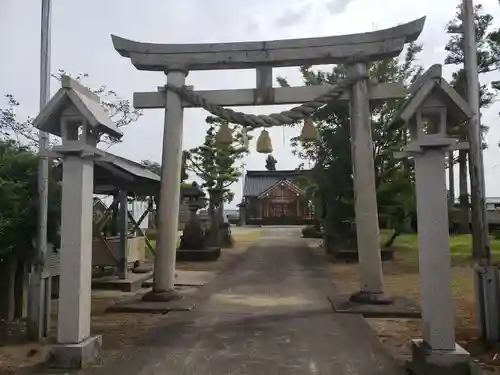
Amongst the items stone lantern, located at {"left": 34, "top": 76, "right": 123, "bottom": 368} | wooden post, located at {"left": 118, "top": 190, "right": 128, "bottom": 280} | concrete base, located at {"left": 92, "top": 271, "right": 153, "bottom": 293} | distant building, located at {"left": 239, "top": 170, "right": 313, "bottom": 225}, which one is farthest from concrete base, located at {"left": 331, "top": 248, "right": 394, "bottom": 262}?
distant building, located at {"left": 239, "top": 170, "right": 313, "bottom": 225}

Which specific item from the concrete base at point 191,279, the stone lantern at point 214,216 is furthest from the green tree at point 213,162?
the concrete base at point 191,279

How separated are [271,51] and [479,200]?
4713 millimetres

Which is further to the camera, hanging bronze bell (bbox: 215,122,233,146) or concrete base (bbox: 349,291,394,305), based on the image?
hanging bronze bell (bbox: 215,122,233,146)

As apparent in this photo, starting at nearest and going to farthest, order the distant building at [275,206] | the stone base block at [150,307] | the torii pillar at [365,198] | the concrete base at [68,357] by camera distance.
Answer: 1. the concrete base at [68,357]
2. the stone base block at [150,307]
3. the torii pillar at [365,198]
4. the distant building at [275,206]

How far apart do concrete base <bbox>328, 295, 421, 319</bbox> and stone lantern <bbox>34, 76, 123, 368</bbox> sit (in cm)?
434

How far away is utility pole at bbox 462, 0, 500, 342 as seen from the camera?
613cm

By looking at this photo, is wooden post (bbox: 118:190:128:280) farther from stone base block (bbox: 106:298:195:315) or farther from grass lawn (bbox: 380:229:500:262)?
grass lawn (bbox: 380:229:500:262)

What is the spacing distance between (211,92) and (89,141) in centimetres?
427

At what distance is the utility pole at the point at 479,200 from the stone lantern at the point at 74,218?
4796 millimetres

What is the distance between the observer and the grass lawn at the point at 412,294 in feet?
19.6

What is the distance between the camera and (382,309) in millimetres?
8266

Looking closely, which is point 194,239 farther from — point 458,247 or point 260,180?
point 260,180

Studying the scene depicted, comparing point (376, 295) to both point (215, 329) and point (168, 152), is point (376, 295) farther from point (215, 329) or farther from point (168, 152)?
point (168, 152)

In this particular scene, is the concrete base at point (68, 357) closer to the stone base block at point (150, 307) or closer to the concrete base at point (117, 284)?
the stone base block at point (150, 307)
